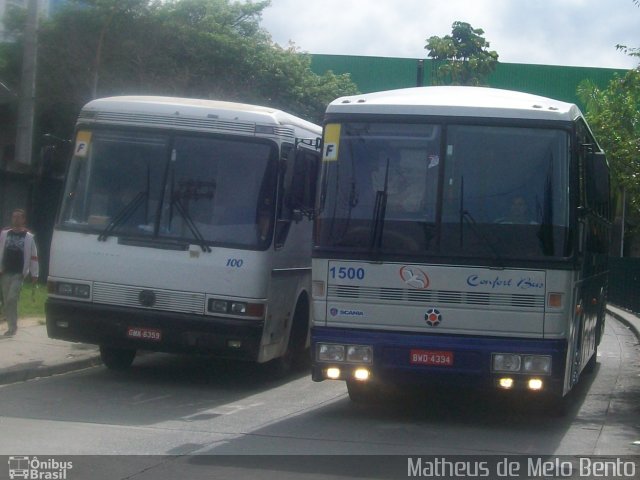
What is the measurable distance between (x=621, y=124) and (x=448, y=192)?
14.9 m

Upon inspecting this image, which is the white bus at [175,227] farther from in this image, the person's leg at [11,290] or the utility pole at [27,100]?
the utility pole at [27,100]

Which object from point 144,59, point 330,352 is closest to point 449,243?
point 330,352

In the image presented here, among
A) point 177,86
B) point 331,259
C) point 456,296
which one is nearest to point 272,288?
point 331,259

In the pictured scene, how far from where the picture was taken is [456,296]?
395 inches

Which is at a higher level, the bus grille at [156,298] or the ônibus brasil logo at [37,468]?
the bus grille at [156,298]

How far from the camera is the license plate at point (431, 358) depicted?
1000cm

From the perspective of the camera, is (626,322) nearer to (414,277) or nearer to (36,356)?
(36,356)

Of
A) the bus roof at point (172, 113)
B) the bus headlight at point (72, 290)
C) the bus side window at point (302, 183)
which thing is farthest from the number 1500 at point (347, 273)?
the bus headlight at point (72, 290)

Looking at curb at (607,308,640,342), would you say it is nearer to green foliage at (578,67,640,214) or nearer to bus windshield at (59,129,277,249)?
green foliage at (578,67,640,214)

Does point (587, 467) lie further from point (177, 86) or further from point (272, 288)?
point (177, 86)

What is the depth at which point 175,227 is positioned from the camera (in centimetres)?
1230

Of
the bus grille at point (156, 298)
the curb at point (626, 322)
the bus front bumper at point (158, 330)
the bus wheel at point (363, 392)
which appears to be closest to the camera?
the bus wheel at point (363, 392)

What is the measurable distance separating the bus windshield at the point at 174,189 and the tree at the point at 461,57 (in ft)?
96.7

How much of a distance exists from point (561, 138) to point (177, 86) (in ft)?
61.3
